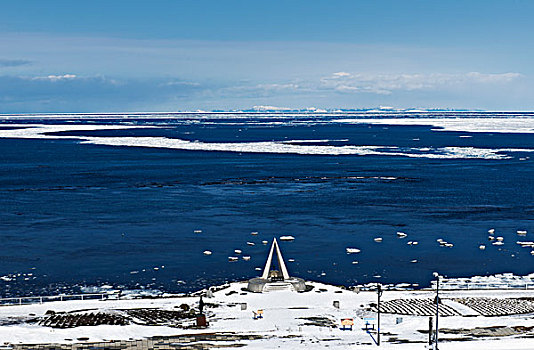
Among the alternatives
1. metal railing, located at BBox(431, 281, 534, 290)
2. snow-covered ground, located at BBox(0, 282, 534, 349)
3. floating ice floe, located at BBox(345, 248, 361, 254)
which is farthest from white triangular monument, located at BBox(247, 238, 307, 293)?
floating ice floe, located at BBox(345, 248, 361, 254)

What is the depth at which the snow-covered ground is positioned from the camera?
133ft

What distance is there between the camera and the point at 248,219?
76.9 meters

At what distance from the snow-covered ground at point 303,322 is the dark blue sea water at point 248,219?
508 cm

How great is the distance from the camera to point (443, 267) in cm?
5781

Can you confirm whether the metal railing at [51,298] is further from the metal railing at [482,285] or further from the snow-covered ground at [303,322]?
the metal railing at [482,285]

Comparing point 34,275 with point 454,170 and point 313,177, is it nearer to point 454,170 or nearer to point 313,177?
point 313,177

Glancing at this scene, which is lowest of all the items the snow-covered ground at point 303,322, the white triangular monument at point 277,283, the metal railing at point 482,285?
the metal railing at point 482,285

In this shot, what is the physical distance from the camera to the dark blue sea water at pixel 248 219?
57156mm

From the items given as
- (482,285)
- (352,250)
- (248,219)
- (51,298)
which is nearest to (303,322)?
(482,285)

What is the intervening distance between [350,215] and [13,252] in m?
34.4

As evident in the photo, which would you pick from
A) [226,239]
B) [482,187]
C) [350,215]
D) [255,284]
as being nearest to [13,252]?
[226,239]

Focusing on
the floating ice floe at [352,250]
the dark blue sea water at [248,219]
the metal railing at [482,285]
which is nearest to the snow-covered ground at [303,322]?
the metal railing at [482,285]

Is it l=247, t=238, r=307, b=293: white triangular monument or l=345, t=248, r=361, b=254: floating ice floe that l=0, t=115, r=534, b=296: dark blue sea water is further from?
l=247, t=238, r=307, b=293: white triangular monument

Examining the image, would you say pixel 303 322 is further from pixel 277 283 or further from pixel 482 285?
pixel 482 285
